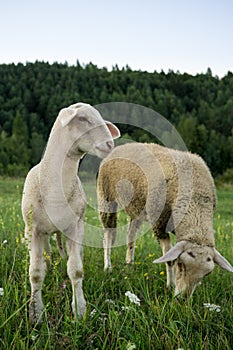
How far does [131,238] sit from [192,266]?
2.32 meters

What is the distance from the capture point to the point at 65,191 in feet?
12.4

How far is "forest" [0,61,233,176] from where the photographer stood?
62.4 m

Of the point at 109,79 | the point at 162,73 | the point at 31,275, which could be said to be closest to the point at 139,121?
the point at 31,275

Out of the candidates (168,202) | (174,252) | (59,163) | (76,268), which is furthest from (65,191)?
(168,202)

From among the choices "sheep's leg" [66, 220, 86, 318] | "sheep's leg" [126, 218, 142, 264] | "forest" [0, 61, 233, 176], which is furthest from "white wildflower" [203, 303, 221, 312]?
"forest" [0, 61, 233, 176]

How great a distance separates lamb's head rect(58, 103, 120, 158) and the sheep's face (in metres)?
1.43

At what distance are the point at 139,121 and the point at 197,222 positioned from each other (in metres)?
1.48

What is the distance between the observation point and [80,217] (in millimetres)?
3865

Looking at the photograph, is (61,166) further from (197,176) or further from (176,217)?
(197,176)

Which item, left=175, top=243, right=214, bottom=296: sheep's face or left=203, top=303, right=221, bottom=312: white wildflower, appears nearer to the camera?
left=203, top=303, right=221, bottom=312: white wildflower

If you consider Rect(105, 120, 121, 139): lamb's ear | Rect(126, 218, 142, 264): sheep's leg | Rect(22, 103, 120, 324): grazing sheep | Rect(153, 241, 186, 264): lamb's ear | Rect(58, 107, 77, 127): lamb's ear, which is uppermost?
Rect(58, 107, 77, 127): lamb's ear

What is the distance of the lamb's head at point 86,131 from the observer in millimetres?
3624

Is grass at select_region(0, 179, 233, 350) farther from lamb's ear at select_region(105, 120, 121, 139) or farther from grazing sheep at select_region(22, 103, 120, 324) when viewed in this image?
lamb's ear at select_region(105, 120, 121, 139)

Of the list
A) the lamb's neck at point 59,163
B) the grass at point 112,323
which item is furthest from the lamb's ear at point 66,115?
the grass at point 112,323
